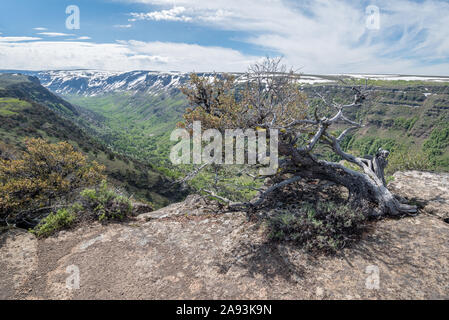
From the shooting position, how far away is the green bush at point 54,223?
8250mm

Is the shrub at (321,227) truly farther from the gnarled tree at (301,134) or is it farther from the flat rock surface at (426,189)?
the flat rock surface at (426,189)

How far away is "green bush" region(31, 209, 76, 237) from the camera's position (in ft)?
27.1

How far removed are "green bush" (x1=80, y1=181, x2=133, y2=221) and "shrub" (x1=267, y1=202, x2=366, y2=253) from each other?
6140 mm

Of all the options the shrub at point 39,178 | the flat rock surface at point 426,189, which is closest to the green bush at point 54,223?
the shrub at point 39,178

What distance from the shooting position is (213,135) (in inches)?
403

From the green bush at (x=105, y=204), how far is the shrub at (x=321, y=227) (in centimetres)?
614

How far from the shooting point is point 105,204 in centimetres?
934


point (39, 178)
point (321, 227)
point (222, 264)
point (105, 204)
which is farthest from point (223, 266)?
point (39, 178)

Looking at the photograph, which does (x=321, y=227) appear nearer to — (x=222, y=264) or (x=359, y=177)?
(x=359, y=177)

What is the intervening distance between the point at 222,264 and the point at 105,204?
5.80 m

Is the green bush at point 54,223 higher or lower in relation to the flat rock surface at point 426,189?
lower

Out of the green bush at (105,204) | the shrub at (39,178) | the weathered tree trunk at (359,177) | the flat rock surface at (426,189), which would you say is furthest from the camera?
the shrub at (39,178)

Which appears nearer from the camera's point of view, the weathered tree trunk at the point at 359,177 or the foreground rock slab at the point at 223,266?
the foreground rock slab at the point at 223,266
